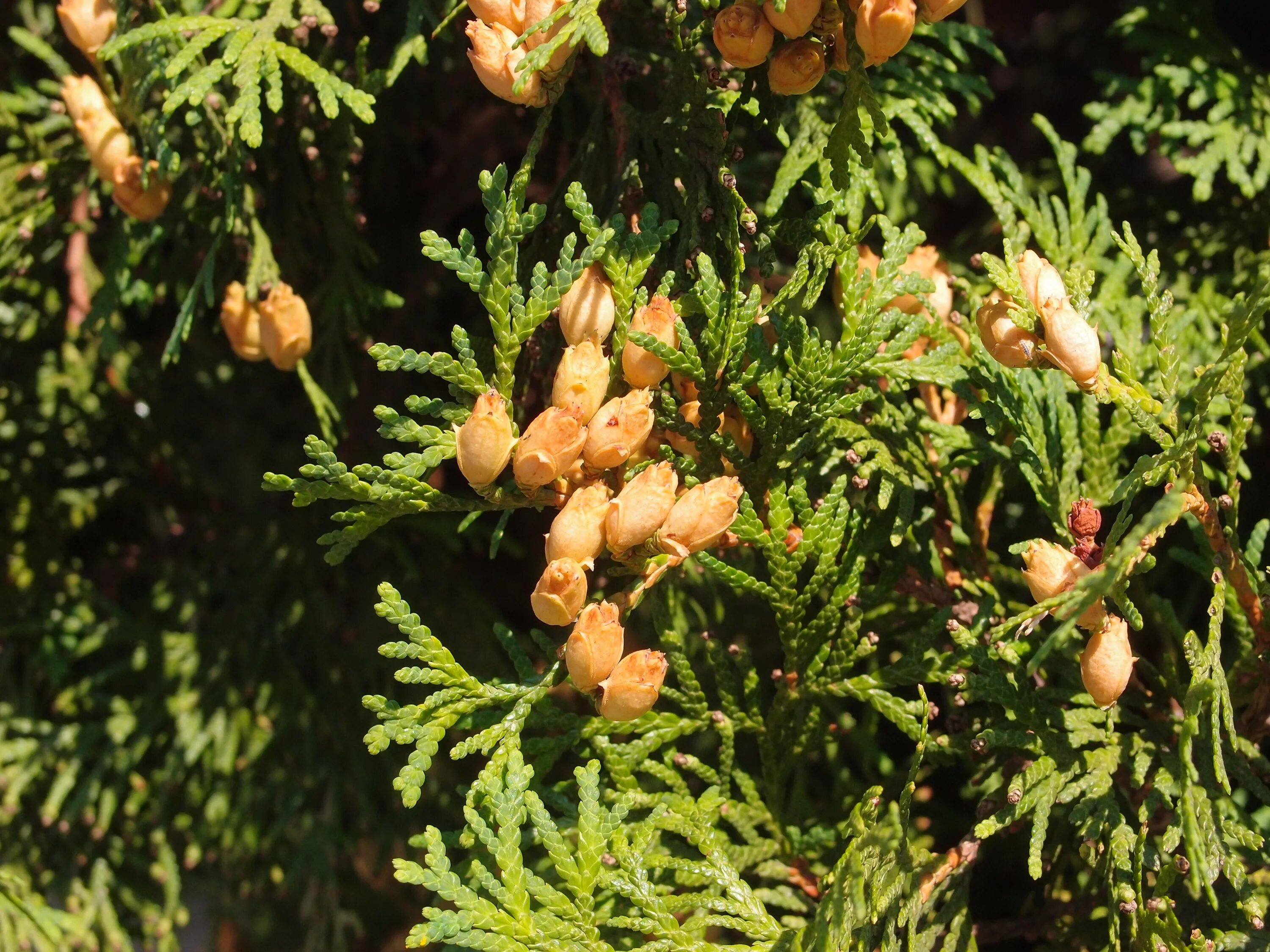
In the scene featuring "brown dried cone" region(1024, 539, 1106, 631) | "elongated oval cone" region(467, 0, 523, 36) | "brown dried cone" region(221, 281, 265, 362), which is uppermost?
"elongated oval cone" region(467, 0, 523, 36)

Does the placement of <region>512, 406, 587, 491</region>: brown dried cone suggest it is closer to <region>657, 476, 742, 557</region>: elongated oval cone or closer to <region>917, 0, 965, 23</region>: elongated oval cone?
<region>657, 476, 742, 557</region>: elongated oval cone

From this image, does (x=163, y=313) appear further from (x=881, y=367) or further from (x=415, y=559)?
(x=881, y=367)

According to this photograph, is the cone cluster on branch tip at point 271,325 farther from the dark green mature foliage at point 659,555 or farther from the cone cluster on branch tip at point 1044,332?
the cone cluster on branch tip at point 1044,332

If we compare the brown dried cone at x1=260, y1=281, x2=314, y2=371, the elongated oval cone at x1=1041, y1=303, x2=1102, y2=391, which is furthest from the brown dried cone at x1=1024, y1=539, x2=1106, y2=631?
the brown dried cone at x1=260, y1=281, x2=314, y2=371

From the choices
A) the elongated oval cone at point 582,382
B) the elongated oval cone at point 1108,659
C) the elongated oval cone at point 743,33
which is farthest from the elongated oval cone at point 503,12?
the elongated oval cone at point 1108,659

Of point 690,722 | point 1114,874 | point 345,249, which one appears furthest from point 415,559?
point 1114,874

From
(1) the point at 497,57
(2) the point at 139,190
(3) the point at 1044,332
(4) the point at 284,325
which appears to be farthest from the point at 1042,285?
(2) the point at 139,190

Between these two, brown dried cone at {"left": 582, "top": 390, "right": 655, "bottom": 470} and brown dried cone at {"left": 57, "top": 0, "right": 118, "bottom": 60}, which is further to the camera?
brown dried cone at {"left": 57, "top": 0, "right": 118, "bottom": 60}
